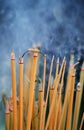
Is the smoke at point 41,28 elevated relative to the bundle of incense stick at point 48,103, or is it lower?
elevated

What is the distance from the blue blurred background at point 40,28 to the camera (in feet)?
3.71

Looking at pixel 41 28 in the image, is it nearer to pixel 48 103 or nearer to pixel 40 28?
pixel 40 28

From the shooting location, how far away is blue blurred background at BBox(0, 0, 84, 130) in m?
1.13

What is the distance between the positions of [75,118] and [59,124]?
0.11m

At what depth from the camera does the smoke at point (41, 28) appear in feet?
3.71

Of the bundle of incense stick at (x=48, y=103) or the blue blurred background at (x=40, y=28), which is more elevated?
the blue blurred background at (x=40, y=28)

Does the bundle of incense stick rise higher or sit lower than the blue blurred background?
lower

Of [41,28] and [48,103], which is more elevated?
[41,28]

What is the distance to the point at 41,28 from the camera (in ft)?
3.86

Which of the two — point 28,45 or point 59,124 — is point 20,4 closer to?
point 28,45

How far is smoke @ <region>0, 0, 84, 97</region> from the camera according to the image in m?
1.13

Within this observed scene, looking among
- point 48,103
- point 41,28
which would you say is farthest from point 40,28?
point 48,103

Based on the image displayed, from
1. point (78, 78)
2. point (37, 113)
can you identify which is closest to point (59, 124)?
point (37, 113)

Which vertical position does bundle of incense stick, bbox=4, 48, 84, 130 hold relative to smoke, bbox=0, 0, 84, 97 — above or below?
below
